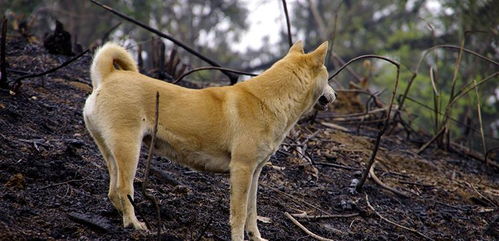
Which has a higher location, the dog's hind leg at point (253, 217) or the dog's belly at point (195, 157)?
the dog's belly at point (195, 157)

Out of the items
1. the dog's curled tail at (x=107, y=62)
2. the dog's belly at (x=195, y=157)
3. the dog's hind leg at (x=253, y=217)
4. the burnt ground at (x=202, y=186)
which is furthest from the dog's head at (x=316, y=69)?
the dog's curled tail at (x=107, y=62)

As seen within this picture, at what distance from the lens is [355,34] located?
29.9 m

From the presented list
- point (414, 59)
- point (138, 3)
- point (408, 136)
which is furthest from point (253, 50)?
point (408, 136)

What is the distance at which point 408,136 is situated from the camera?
10.6 m

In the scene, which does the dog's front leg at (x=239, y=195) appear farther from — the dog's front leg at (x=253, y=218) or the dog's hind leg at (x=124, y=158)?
the dog's hind leg at (x=124, y=158)

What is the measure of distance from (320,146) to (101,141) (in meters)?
4.28

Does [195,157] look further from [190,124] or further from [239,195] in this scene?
[239,195]

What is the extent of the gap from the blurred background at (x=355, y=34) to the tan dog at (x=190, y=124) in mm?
6383

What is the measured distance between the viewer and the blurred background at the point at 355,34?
15731mm

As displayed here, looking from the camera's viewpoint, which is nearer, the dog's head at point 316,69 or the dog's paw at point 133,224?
the dog's paw at point 133,224

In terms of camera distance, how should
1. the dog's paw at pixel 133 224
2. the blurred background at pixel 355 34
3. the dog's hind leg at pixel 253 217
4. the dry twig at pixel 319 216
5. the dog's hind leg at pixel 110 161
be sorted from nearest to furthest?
1. the dog's paw at pixel 133 224
2. the dog's hind leg at pixel 110 161
3. the dog's hind leg at pixel 253 217
4. the dry twig at pixel 319 216
5. the blurred background at pixel 355 34

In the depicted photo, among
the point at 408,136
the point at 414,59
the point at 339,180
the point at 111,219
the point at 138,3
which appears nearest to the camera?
the point at 111,219

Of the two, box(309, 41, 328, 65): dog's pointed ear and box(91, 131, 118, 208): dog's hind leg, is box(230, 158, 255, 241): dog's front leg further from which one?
box(309, 41, 328, 65): dog's pointed ear

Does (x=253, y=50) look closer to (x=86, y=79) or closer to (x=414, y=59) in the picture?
(x=414, y=59)
